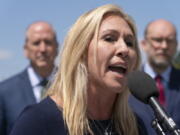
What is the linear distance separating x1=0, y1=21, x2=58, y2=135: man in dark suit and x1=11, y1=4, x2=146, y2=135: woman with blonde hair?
5.93ft

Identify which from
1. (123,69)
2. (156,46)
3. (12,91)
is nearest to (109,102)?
(123,69)

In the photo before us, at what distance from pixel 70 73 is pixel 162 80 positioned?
279 centimetres

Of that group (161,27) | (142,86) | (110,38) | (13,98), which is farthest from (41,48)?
(142,86)

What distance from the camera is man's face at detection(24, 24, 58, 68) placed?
5605 millimetres

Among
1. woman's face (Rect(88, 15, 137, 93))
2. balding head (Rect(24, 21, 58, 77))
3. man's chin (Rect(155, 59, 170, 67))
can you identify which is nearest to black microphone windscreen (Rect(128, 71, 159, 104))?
woman's face (Rect(88, 15, 137, 93))

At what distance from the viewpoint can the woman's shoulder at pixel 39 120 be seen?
110 inches

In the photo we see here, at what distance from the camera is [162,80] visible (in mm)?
5648

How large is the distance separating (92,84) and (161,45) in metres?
3.04

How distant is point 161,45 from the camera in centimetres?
594

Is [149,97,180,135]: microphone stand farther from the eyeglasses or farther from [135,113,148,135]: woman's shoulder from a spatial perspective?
the eyeglasses

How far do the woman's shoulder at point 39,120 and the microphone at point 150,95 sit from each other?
1.55 feet

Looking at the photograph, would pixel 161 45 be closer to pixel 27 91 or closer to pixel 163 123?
pixel 27 91

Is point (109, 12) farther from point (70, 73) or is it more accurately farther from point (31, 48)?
point (31, 48)

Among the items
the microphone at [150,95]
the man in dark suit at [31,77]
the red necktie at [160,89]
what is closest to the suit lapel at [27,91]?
the man in dark suit at [31,77]
